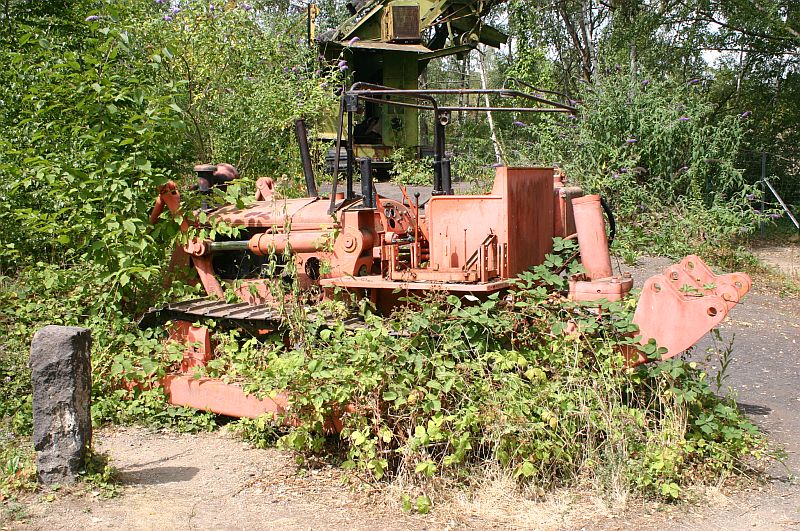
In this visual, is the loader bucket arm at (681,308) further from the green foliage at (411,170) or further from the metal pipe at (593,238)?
the green foliage at (411,170)

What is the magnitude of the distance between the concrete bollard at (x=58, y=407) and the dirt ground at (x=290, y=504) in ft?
0.71

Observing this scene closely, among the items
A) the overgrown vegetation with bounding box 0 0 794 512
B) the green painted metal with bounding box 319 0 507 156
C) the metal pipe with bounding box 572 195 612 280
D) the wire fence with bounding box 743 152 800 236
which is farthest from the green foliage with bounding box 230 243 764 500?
the wire fence with bounding box 743 152 800 236

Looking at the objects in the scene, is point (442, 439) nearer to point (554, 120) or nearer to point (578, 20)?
point (554, 120)

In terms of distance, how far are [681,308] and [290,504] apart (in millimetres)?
2621

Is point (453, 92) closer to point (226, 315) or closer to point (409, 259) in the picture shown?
point (409, 259)

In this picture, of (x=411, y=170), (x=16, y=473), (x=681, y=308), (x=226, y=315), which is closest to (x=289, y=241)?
(x=226, y=315)

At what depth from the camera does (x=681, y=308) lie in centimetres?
514

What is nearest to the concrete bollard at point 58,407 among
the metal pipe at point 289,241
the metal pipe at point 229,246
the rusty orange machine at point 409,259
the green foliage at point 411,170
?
the rusty orange machine at point 409,259

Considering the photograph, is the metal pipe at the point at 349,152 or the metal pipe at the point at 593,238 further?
the metal pipe at the point at 349,152

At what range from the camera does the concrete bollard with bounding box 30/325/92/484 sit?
484cm

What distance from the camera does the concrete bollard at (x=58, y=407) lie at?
4836mm

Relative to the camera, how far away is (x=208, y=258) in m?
7.17

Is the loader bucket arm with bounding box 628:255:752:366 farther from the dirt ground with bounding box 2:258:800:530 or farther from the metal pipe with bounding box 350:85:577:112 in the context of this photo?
the metal pipe with bounding box 350:85:577:112

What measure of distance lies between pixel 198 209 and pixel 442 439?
11.0ft
